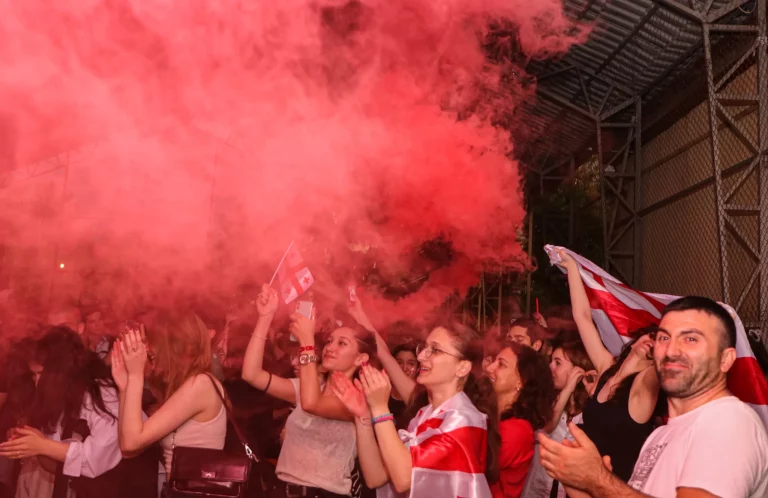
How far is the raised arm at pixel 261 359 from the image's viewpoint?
16.8ft

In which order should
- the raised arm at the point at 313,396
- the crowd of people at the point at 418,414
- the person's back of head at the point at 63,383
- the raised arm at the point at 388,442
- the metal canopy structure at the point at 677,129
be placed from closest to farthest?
the crowd of people at the point at 418,414, the raised arm at the point at 388,442, the person's back of head at the point at 63,383, the raised arm at the point at 313,396, the metal canopy structure at the point at 677,129

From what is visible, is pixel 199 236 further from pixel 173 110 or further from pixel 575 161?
pixel 575 161

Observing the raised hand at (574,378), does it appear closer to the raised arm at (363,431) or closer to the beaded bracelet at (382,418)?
the raised arm at (363,431)

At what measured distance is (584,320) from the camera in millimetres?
5410

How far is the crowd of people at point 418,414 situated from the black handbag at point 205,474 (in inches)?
3.4

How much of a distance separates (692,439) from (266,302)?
3.11 m

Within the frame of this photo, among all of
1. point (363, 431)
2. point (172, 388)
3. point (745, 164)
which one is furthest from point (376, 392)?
point (745, 164)

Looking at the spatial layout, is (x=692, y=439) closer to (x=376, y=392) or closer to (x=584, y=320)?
(x=376, y=392)

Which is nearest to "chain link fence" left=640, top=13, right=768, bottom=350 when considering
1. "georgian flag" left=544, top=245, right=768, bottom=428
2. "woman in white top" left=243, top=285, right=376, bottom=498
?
"georgian flag" left=544, top=245, right=768, bottom=428

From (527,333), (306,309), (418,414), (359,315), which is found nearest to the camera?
(418,414)

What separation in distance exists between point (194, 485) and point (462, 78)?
1078 cm

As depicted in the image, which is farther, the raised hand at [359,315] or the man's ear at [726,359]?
the raised hand at [359,315]

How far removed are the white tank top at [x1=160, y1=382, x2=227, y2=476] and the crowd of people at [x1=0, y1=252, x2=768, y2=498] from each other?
1 cm

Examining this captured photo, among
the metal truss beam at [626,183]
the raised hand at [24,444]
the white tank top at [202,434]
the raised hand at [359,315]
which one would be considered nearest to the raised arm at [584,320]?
the raised hand at [359,315]
